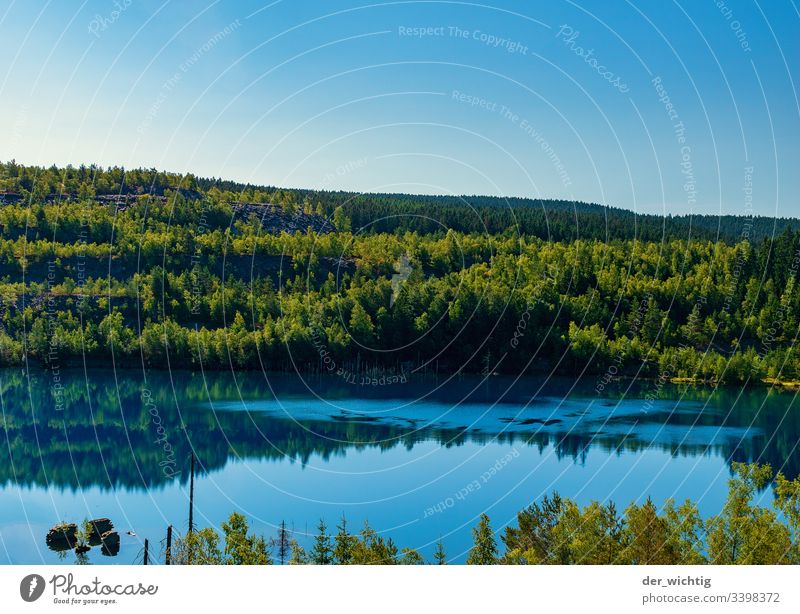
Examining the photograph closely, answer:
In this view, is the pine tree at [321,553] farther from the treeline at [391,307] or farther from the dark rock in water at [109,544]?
the treeline at [391,307]

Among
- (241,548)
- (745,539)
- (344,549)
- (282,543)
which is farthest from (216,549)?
(745,539)

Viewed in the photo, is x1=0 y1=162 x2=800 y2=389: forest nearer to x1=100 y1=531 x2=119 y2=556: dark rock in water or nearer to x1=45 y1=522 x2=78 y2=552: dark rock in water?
x1=45 y1=522 x2=78 y2=552: dark rock in water

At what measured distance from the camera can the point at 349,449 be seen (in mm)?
27062

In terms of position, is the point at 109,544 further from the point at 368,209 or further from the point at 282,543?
the point at 368,209

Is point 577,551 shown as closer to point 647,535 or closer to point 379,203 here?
point 647,535

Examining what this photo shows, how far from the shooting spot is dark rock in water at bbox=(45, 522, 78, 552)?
53.1 ft

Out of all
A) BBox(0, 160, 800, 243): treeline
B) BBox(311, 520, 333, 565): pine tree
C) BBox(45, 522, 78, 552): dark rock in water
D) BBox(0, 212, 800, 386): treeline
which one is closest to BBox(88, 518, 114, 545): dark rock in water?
BBox(45, 522, 78, 552): dark rock in water

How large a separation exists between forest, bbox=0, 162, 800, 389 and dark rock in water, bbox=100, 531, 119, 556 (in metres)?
25.7
